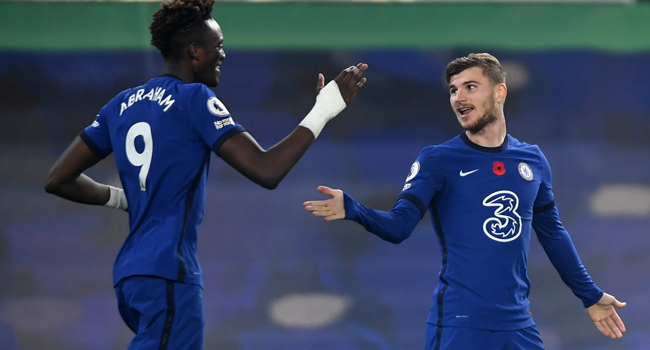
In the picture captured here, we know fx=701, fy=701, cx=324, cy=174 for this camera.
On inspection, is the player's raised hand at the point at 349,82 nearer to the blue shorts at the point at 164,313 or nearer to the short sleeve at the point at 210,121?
the short sleeve at the point at 210,121

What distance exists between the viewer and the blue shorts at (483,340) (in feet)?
7.91

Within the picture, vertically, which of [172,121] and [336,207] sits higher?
[172,121]

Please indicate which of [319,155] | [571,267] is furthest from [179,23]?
[319,155]

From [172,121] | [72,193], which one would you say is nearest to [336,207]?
[172,121]

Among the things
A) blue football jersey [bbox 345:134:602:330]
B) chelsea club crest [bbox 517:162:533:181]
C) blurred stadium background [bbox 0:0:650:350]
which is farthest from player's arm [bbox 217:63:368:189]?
blurred stadium background [bbox 0:0:650:350]

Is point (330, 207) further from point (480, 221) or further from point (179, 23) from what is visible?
point (179, 23)

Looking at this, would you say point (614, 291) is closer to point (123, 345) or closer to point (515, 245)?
point (515, 245)

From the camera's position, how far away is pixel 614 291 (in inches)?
204

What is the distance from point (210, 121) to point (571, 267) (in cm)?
159

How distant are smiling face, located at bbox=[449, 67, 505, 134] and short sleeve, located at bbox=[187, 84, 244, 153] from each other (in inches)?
39.7

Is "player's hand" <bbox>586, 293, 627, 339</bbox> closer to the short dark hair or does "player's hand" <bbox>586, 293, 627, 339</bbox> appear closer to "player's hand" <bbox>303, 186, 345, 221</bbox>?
the short dark hair

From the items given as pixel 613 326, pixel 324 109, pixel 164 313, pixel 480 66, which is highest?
pixel 480 66

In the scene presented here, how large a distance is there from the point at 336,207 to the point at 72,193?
3.22ft

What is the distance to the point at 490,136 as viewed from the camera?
276 cm
